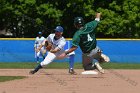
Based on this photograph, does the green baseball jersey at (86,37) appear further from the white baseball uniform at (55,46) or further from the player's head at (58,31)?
the white baseball uniform at (55,46)

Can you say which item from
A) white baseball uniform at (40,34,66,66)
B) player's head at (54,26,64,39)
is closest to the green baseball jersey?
player's head at (54,26,64,39)

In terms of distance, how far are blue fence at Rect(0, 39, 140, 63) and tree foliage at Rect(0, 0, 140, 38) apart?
5.90 m

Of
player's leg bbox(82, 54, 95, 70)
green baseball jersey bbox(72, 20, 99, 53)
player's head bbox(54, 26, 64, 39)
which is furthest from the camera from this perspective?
player's head bbox(54, 26, 64, 39)

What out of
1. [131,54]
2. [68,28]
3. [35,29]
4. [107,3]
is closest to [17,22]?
[35,29]

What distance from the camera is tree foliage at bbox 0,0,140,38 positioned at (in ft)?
111

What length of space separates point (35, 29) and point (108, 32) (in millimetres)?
5875

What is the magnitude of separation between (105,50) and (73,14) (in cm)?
853

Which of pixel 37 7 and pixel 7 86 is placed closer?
pixel 7 86

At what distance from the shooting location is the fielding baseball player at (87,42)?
13977mm

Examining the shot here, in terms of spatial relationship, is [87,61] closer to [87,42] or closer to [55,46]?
[87,42]

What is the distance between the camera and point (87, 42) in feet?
46.4

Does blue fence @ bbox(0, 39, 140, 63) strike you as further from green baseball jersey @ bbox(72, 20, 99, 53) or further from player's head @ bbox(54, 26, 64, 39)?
green baseball jersey @ bbox(72, 20, 99, 53)

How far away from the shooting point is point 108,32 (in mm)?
33906

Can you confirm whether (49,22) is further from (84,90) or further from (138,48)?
(84,90)
